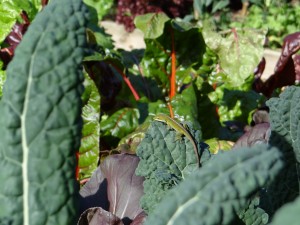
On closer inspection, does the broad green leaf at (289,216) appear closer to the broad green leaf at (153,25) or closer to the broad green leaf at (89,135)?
the broad green leaf at (89,135)

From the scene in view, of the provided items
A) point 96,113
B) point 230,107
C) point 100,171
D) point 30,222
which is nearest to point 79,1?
point 30,222

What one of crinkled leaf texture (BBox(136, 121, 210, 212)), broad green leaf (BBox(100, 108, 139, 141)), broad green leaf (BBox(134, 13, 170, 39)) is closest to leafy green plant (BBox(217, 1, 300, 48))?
broad green leaf (BBox(134, 13, 170, 39))

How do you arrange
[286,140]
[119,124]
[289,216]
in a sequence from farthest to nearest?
[119,124] → [286,140] → [289,216]

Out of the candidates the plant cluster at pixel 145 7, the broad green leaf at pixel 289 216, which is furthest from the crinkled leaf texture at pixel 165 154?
the plant cluster at pixel 145 7

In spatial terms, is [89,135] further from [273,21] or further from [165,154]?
[273,21]

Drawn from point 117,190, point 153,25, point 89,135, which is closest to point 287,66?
point 153,25

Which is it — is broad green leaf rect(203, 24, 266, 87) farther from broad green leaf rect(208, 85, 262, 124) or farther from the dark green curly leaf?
the dark green curly leaf
